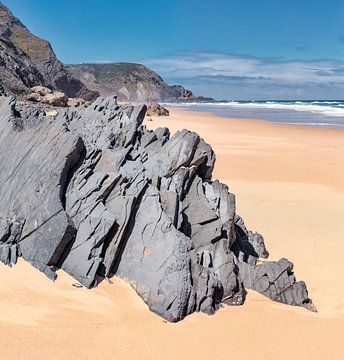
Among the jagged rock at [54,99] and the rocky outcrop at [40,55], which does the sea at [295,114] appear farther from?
the jagged rock at [54,99]

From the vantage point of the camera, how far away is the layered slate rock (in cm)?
745

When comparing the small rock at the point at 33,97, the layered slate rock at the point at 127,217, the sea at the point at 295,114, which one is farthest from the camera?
the sea at the point at 295,114

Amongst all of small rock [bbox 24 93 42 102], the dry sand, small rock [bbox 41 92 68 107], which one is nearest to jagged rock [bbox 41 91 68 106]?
small rock [bbox 41 92 68 107]

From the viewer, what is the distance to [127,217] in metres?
7.91

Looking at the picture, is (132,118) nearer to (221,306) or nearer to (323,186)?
(221,306)

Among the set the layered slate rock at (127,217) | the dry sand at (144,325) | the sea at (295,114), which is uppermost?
the sea at (295,114)

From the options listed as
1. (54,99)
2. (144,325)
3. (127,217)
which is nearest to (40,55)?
(54,99)

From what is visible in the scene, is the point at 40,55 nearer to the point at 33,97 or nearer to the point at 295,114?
the point at 33,97

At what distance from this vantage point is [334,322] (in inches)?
314

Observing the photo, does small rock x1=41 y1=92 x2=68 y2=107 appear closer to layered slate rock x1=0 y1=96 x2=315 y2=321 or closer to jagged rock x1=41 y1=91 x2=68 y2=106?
jagged rock x1=41 y1=91 x2=68 y2=106

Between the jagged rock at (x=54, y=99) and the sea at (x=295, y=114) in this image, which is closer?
the jagged rock at (x=54, y=99)

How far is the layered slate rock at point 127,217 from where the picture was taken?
745cm

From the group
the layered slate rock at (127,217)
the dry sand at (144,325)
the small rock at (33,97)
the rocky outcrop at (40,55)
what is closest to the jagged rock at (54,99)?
the small rock at (33,97)

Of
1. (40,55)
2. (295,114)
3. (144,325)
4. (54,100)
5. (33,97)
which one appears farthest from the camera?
(40,55)
